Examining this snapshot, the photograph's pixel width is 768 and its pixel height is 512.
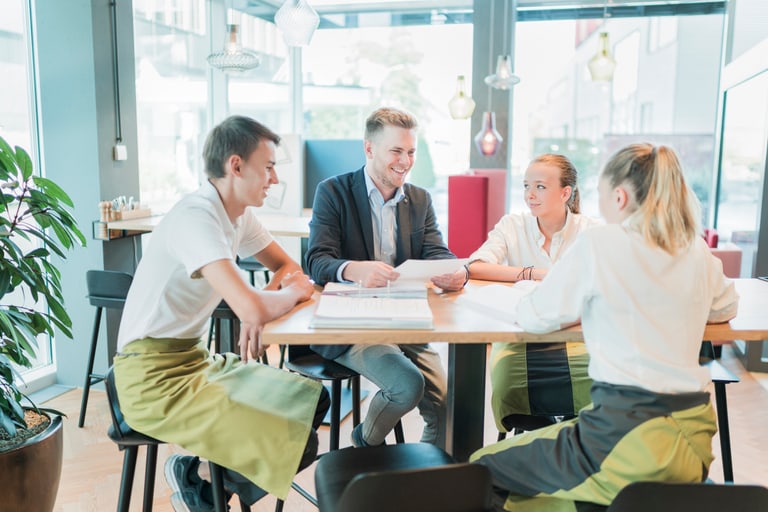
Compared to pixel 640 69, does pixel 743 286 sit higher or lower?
lower

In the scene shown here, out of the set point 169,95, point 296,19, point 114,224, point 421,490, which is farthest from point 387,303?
point 169,95

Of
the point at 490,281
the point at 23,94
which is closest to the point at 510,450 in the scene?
the point at 490,281

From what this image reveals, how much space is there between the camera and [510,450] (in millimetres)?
1578

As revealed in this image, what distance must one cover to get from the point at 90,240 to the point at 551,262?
8.31 feet

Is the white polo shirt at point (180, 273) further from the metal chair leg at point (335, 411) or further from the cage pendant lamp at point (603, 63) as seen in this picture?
the cage pendant lamp at point (603, 63)

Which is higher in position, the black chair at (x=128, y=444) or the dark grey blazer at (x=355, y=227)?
the dark grey blazer at (x=355, y=227)

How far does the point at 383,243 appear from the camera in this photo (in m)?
2.57

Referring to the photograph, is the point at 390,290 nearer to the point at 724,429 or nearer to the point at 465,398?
the point at 465,398

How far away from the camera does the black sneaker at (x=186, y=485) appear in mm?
1978

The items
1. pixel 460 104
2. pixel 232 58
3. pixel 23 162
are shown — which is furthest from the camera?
pixel 460 104

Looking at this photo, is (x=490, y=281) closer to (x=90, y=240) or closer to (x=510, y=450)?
(x=510, y=450)

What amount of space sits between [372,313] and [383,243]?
35.5 inches

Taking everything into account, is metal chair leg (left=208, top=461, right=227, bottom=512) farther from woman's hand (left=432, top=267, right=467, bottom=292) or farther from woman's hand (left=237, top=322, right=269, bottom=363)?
woman's hand (left=432, top=267, right=467, bottom=292)

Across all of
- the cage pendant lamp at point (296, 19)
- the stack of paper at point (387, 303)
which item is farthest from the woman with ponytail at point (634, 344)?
the cage pendant lamp at point (296, 19)
